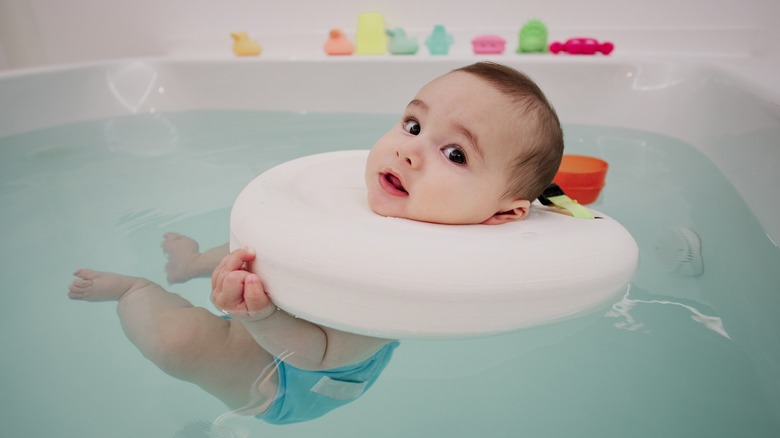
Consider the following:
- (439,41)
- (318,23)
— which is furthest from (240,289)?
(318,23)

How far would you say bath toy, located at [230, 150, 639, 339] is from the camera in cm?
71

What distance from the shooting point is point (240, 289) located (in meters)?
0.75

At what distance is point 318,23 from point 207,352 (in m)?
3.04

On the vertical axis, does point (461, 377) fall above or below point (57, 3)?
below

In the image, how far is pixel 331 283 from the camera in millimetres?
709

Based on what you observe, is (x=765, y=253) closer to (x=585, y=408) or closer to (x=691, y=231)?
(x=691, y=231)

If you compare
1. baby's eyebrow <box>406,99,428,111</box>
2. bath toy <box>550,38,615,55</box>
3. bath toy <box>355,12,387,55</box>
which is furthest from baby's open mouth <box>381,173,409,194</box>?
bath toy <box>355,12,387,55</box>

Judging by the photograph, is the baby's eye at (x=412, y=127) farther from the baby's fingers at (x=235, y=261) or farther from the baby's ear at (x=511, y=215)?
the baby's fingers at (x=235, y=261)

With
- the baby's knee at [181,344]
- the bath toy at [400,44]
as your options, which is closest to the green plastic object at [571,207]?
the baby's knee at [181,344]

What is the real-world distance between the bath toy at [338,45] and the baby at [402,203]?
2248 mm

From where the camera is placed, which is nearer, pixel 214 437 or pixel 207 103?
pixel 214 437

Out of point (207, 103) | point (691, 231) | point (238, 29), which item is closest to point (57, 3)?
point (238, 29)

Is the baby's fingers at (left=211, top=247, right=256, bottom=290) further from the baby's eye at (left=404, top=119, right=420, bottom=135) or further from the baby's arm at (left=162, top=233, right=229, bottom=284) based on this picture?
the baby's arm at (left=162, top=233, right=229, bottom=284)

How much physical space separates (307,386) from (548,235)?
0.48 m
